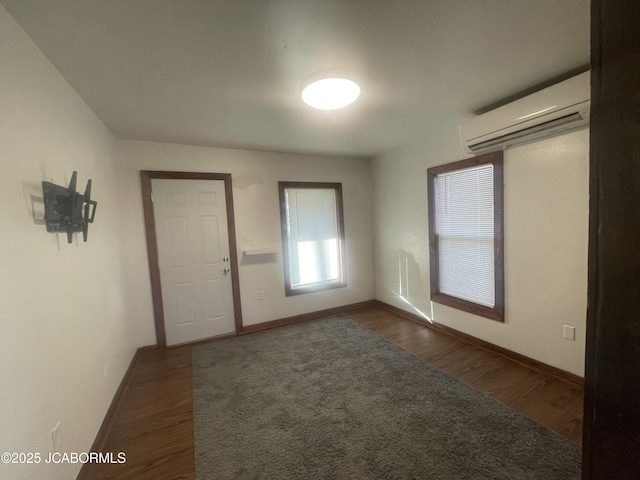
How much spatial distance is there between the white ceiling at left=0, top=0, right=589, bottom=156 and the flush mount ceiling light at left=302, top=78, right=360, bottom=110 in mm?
66

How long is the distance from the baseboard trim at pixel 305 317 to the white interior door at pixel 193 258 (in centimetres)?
28

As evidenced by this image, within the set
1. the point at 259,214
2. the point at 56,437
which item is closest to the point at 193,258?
the point at 259,214

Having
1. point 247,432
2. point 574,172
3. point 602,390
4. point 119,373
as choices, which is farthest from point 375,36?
point 119,373

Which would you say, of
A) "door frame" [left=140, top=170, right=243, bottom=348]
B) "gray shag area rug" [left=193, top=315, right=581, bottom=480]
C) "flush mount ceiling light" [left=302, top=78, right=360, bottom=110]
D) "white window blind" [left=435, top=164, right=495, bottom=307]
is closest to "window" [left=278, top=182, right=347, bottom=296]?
"door frame" [left=140, top=170, right=243, bottom=348]

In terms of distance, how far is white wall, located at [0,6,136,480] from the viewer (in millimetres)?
1092

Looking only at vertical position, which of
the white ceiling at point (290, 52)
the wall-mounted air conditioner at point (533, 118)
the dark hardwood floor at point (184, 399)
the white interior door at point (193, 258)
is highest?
the white ceiling at point (290, 52)

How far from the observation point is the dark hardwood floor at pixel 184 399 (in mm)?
1698

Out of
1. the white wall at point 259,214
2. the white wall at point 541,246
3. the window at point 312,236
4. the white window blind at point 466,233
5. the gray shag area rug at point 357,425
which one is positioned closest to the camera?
the gray shag area rug at point 357,425

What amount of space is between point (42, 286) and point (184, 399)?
4.83 feet

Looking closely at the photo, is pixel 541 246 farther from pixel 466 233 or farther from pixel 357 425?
pixel 357 425

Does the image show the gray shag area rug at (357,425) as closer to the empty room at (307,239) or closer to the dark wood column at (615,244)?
the empty room at (307,239)

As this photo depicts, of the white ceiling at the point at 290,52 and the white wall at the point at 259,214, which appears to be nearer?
the white ceiling at the point at 290,52

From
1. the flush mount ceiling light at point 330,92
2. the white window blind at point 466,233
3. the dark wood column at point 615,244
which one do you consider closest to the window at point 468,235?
the white window blind at point 466,233

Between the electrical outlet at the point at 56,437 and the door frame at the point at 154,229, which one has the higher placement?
the door frame at the point at 154,229
